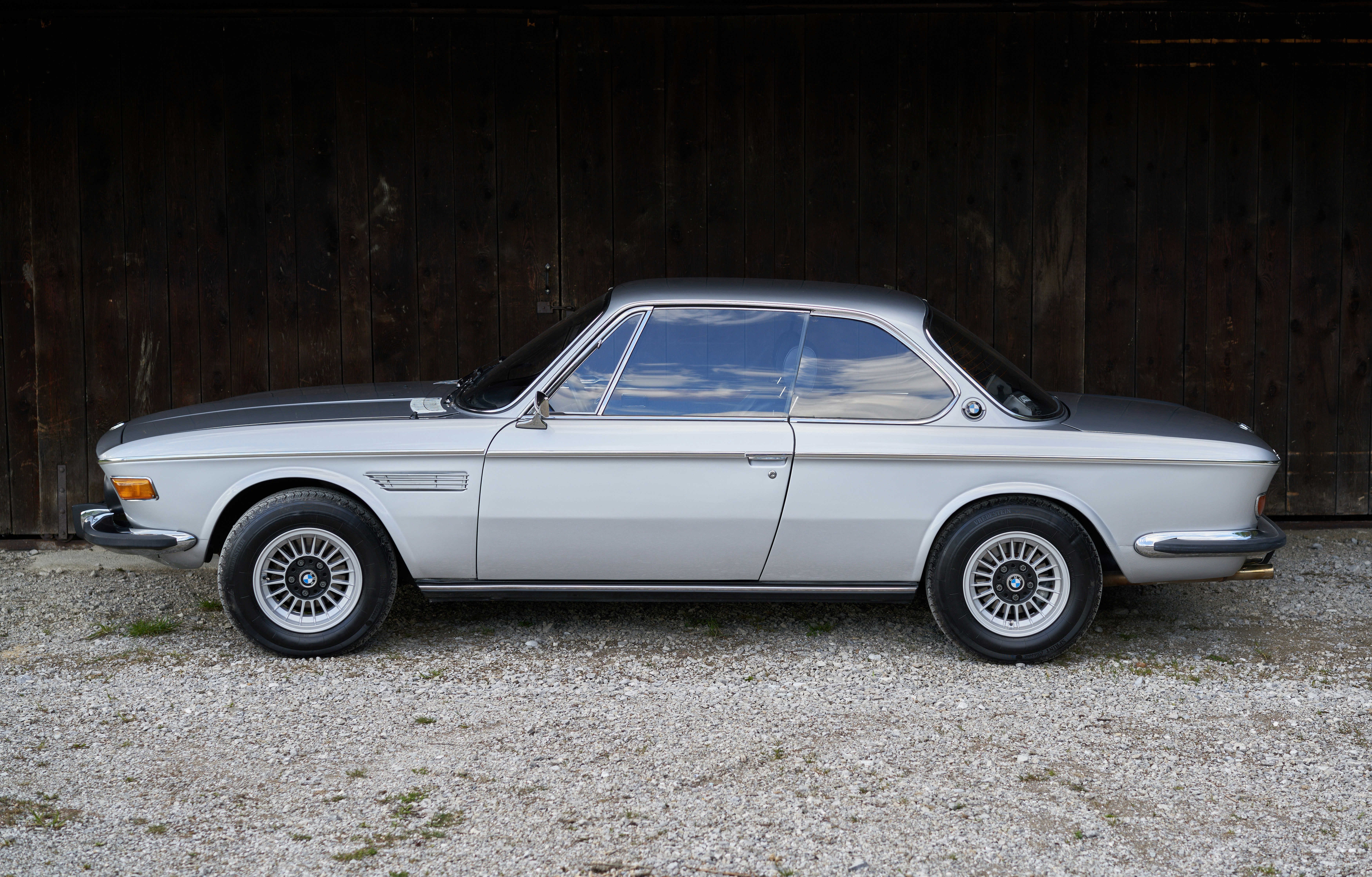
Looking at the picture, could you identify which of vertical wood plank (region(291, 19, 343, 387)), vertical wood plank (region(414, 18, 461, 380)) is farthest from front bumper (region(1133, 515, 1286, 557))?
vertical wood plank (region(291, 19, 343, 387))

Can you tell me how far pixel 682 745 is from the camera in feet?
13.0

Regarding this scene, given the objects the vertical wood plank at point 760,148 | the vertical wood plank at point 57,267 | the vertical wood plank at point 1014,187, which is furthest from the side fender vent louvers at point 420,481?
the vertical wood plank at point 1014,187

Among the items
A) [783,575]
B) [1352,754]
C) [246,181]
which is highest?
[246,181]

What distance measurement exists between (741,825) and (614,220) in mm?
4261

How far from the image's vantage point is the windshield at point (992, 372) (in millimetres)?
4758

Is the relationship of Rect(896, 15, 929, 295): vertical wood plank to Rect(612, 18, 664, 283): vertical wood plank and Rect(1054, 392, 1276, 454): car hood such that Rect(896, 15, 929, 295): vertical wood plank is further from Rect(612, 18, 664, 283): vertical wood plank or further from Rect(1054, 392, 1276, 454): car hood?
Rect(1054, 392, 1276, 454): car hood

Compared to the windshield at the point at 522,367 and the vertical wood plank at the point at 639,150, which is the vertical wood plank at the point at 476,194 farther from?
the windshield at the point at 522,367

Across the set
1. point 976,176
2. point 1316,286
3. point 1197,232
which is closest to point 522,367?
point 976,176

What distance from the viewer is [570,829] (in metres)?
3.35

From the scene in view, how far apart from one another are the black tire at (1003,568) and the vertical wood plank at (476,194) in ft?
9.92

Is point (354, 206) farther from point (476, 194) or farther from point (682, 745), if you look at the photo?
point (682, 745)

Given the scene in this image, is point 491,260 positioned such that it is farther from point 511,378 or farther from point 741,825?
point 741,825

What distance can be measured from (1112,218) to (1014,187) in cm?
62

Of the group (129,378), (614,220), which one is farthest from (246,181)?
(614,220)
